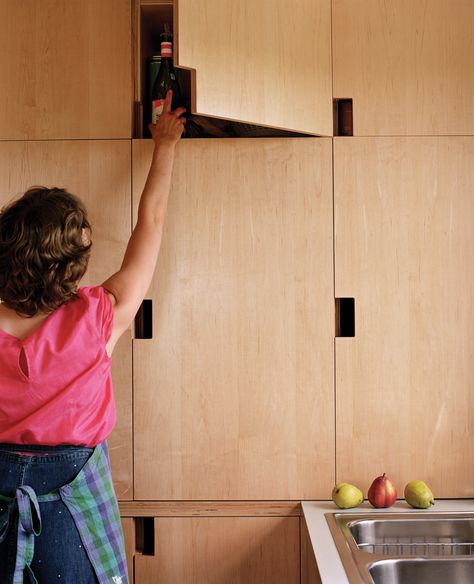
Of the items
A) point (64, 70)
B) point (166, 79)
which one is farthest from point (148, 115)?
point (64, 70)

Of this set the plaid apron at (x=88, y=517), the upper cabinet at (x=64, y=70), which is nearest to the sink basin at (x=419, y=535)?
the plaid apron at (x=88, y=517)

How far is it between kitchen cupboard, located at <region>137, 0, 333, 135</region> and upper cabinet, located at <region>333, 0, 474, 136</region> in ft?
0.24

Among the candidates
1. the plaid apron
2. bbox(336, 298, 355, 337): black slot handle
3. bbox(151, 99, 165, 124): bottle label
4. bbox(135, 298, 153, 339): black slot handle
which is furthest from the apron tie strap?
bbox(151, 99, 165, 124): bottle label

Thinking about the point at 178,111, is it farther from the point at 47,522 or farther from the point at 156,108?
the point at 47,522

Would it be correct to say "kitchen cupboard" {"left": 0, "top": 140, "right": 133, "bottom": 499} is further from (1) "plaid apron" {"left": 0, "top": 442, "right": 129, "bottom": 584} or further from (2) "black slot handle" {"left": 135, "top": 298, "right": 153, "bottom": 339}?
(1) "plaid apron" {"left": 0, "top": 442, "right": 129, "bottom": 584}

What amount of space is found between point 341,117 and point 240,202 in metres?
0.34

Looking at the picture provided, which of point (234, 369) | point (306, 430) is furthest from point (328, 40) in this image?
point (306, 430)

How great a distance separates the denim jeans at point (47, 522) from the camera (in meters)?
1.26

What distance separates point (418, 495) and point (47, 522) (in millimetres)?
853

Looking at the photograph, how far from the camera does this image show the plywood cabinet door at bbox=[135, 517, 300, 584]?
1711mm

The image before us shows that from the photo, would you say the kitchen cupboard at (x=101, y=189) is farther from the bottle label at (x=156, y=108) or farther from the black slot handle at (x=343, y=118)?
the black slot handle at (x=343, y=118)

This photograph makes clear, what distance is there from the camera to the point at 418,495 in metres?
1.63

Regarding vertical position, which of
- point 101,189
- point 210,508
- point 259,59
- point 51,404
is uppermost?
point 259,59

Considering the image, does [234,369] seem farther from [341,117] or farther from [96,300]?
[341,117]
